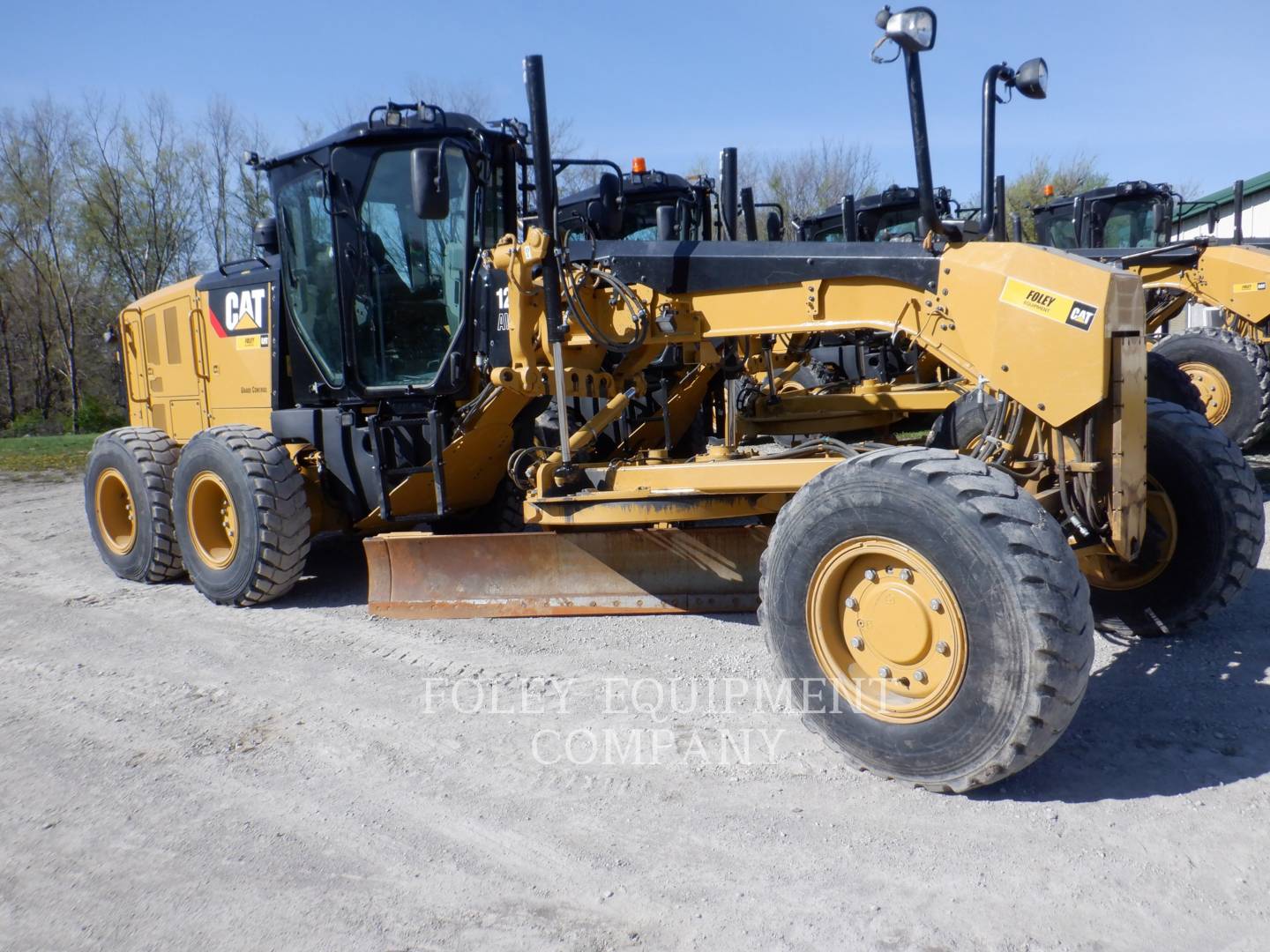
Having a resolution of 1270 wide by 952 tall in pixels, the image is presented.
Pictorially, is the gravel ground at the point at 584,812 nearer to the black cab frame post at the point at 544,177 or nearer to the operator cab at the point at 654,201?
the black cab frame post at the point at 544,177

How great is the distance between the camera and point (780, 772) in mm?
3480

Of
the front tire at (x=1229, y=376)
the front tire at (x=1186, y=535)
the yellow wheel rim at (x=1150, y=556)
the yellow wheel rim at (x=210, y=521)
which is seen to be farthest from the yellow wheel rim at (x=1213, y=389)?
the yellow wheel rim at (x=210, y=521)

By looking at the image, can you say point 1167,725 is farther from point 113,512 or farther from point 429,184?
point 113,512

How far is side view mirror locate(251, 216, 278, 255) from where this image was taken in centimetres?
Result: 634

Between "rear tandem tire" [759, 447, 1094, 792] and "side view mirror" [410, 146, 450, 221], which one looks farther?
"side view mirror" [410, 146, 450, 221]

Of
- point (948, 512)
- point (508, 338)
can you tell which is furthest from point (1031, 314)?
point (508, 338)

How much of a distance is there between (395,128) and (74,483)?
899cm

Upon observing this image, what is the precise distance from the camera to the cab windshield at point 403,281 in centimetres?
561

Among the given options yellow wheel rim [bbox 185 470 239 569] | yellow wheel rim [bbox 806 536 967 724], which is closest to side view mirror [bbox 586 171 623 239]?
yellow wheel rim [bbox 806 536 967 724]

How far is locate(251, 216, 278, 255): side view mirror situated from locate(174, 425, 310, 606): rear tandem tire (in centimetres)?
118

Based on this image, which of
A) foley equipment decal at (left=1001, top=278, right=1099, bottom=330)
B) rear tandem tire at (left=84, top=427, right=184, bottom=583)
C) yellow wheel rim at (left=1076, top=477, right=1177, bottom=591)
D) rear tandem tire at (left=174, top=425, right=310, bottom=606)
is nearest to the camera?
foley equipment decal at (left=1001, top=278, right=1099, bottom=330)

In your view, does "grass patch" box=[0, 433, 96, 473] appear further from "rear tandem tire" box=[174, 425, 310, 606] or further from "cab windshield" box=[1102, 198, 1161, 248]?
"cab windshield" box=[1102, 198, 1161, 248]

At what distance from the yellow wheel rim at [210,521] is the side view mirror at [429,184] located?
2.42 m

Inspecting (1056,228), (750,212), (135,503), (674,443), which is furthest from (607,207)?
(1056,228)
